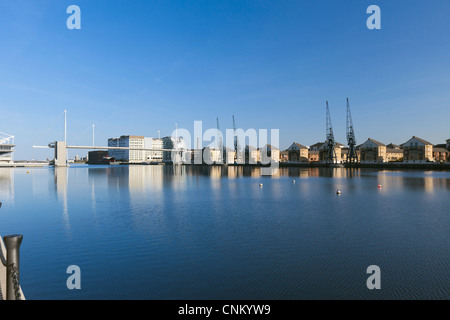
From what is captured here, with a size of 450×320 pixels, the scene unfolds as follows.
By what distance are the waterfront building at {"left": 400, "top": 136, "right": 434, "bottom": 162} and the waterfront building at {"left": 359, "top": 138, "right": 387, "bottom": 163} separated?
34.4ft

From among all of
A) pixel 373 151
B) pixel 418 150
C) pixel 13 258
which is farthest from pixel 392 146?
pixel 13 258

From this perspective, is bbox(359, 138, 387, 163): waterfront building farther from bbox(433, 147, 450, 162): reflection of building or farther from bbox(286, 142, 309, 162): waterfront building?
bbox(286, 142, 309, 162): waterfront building

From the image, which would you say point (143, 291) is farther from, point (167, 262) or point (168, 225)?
point (168, 225)

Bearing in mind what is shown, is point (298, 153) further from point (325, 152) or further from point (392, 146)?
point (392, 146)

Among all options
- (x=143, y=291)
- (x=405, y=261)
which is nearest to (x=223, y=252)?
(x=143, y=291)

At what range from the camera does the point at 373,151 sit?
15550cm

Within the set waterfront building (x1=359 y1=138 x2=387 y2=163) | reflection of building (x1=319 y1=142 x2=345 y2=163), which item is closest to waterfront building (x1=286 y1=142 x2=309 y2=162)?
reflection of building (x1=319 y1=142 x2=345 y2=163)

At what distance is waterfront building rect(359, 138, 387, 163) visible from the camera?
153000 millimetres

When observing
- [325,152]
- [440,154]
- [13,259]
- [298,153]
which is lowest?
[13,259]

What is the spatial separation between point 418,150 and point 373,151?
20.5m

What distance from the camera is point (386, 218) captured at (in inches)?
947

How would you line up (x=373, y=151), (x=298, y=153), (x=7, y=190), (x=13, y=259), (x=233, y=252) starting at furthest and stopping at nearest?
(x=298, y=153) → (x=373, y=151) → (x=7, y=190) → (x=233, y=252) → (x=13, y=259)

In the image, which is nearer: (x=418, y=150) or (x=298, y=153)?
(x=418, y=150)

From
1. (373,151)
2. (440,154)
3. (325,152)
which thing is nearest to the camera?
(440,154)
